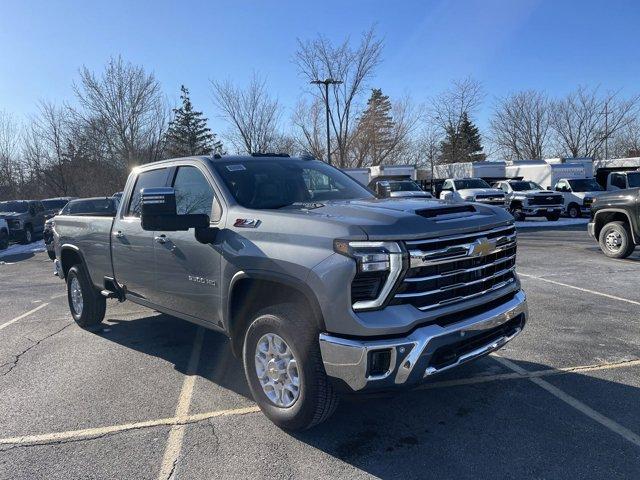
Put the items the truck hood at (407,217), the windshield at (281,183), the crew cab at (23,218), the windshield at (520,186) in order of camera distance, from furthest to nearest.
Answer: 1. the windshield at (520,186)
2. the crew cab at (23,218)
3. the windshield at (281,183)
4. the truck hood at (407,217)

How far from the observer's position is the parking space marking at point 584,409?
10.6 feet

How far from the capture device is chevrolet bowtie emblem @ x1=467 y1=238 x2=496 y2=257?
10.6 feet

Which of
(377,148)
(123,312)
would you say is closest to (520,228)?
(123,312)

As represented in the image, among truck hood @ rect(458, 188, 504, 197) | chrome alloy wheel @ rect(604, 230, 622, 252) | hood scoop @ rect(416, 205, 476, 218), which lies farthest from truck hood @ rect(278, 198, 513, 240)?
truck hood @ rect(458, 188, 504, 197)

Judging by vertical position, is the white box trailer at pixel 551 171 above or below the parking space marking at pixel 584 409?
above

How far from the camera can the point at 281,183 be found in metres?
4.28

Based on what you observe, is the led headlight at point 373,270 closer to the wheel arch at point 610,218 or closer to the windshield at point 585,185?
the wheel arch at point 610,218

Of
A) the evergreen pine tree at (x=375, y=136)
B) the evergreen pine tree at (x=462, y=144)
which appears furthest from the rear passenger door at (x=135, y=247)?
the evergreen pine tree at (x=462, y=144)

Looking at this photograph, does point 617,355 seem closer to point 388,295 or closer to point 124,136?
point 388,295

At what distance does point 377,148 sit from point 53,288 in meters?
41.6

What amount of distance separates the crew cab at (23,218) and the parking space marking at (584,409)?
68.3 ft

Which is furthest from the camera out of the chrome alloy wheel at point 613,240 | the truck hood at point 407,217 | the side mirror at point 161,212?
the chrome alloy wheel at point 613,240

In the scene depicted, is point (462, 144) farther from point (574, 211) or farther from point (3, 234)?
point (3, 234)

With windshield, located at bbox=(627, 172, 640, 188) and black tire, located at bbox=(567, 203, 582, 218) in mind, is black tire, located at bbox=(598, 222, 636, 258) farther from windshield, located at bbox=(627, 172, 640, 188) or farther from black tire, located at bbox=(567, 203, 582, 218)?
black tire, located at bbox=(567, 203, 582, 218)
